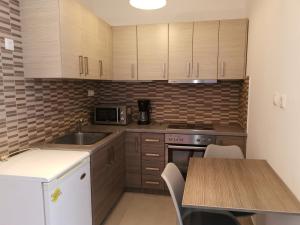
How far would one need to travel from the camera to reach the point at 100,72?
277 centimetres

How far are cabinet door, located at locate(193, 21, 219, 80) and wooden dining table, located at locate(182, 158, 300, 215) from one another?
1.34 metres

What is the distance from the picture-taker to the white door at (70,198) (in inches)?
57.7

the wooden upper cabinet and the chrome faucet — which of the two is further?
the chrome faucet

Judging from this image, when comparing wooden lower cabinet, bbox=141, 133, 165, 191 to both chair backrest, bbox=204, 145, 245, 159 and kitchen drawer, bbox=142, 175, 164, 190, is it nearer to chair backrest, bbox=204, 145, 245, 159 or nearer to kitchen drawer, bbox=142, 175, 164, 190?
kitchen drawer, bbox=142, 175, 164, 190

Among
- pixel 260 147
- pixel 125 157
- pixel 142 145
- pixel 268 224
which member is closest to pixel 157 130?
pixel 142 145

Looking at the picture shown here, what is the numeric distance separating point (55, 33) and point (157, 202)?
2175mm

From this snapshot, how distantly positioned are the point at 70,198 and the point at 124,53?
6.69 ft

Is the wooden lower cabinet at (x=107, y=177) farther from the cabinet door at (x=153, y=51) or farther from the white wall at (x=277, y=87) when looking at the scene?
the white wall at (x=277, y=87)

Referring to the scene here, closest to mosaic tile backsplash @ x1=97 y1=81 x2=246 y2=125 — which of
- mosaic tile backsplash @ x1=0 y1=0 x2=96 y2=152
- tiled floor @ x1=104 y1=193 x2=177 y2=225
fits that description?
mosaic tile backsplash @ x1=0 y1=0 x2=96 y2=152

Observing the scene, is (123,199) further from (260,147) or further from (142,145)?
(260,147)

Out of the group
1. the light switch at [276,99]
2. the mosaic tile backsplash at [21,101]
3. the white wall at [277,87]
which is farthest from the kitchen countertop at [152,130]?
the light switch at [276,99]

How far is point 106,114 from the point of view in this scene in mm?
3203

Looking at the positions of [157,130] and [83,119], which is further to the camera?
[83,119]

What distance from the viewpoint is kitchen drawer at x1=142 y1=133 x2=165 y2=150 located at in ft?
9.50
